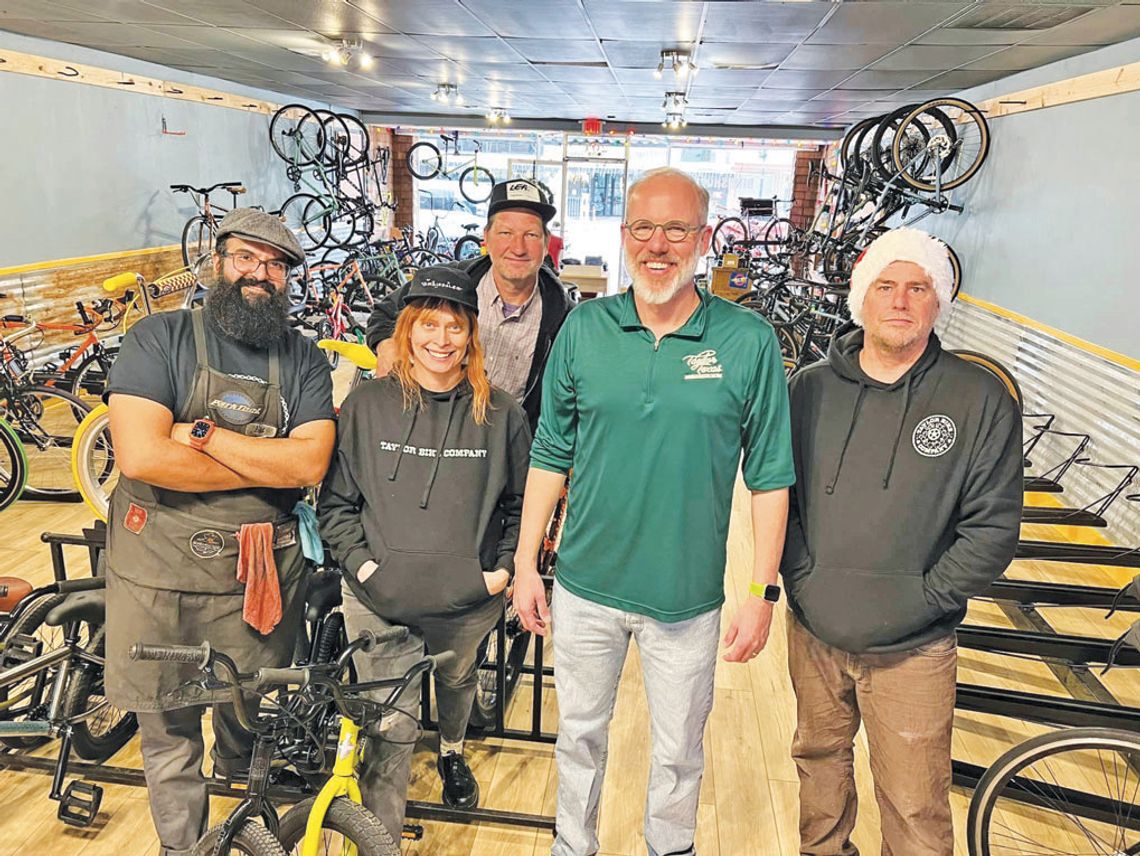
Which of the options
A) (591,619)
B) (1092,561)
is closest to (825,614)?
(591,619)

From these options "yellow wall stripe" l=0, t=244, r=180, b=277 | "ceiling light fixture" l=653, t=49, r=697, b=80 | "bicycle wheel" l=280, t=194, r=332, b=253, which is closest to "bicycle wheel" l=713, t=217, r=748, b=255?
"bicycle wheel" l=280, t=194, r=332, b=253

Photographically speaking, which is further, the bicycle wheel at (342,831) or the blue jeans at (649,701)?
the blue jeans at (649,701)

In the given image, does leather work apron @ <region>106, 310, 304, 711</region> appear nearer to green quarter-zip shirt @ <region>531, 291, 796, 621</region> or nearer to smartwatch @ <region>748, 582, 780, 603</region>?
green quarter-zip shirt @ <region>531, 291, 796, 621</region>

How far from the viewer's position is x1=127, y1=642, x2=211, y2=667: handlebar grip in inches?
54.5

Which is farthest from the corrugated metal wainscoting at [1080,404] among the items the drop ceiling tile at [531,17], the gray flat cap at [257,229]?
the gray flat cap at [257,229]

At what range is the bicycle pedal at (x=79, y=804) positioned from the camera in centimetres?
221

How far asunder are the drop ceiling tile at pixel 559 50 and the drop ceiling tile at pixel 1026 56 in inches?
116

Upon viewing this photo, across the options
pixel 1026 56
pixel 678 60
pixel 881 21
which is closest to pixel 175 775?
pixel 881 21

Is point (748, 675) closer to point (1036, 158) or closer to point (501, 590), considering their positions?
point (501, 590)

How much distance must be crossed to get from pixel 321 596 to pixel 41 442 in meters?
3.55

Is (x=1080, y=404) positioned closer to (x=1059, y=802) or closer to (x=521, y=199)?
(x=1059, y=802)

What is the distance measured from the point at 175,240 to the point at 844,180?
7.37m

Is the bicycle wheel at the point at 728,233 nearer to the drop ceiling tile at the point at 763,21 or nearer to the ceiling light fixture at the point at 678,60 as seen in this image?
the ceiling light fixture at the point at 678,60

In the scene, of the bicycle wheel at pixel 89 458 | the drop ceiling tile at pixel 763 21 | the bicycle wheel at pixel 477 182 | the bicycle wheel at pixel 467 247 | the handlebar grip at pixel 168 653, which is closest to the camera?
the handlebar grip at pixel 168 653
